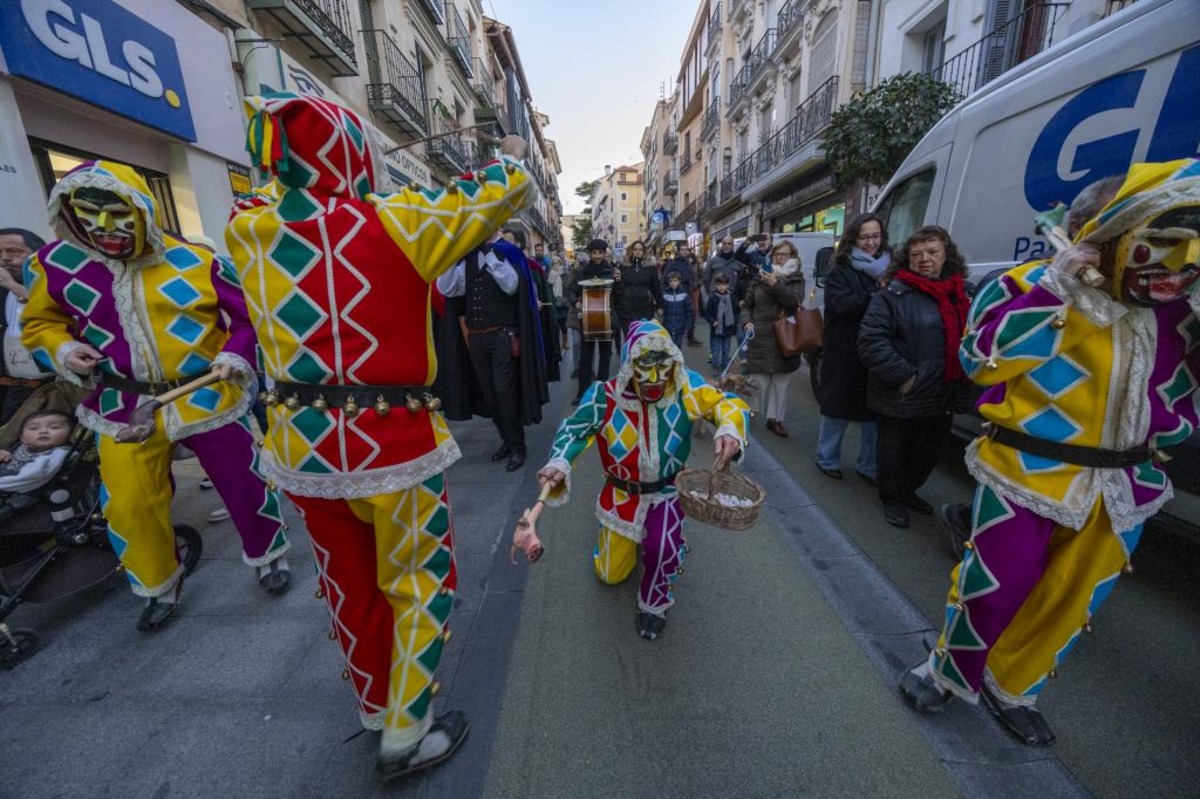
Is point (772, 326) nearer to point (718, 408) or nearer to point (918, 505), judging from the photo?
point (918, 505)

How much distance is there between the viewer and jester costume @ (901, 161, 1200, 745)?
128 cm

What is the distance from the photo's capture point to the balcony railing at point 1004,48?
6284mm

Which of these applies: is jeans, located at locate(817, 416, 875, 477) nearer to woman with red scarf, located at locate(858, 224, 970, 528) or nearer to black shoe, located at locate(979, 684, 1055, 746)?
woman with red scarf, located at locate(858, 224, 970, 528)

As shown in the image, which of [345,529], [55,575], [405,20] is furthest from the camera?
[405,20]

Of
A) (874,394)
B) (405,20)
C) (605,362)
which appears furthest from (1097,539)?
(405,20)

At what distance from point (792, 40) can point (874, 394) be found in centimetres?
1463

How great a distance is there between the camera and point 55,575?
239 cm

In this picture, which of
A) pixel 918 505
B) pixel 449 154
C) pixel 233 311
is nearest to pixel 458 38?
pixel 449 154

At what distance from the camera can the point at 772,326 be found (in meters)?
4.66

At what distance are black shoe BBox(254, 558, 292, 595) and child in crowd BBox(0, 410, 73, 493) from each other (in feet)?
3.28

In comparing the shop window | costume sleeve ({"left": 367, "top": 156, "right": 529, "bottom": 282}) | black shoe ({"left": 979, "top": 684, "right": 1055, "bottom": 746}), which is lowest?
black shoe ({"left": 979, "top": 684, "right": 1055, "bottom": 746})

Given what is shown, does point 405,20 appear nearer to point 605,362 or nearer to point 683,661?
point 605,362

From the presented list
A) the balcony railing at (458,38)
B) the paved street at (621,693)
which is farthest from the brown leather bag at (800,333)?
the balcony railing at (458,38)

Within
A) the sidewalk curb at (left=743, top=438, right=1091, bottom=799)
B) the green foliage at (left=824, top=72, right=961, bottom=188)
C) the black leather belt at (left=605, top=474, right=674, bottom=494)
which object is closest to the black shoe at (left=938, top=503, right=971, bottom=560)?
the sidewalk curb at (left=743, top=438, right=1091, bottom=799)
